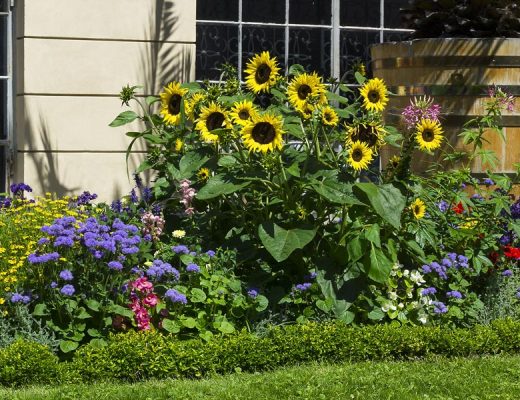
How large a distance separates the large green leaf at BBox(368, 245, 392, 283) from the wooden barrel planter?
1813 millimetres

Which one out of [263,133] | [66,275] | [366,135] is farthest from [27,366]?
[366,135]

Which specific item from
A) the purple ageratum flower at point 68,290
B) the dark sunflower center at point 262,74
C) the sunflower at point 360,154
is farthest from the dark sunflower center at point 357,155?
the purple ageratum flower at point 68,290

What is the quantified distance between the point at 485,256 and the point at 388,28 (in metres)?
2.95

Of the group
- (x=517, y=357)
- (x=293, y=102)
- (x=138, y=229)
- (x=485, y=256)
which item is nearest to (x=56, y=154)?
(x=138, y=229)

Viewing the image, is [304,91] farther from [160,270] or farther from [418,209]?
[160,270]

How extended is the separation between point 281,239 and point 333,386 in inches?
38.8

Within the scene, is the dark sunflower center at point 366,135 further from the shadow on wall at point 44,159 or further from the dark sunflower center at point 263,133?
the shadow on wall at point 44,159

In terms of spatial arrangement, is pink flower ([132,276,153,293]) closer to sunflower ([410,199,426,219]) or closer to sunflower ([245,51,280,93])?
sunflower ([245,51,280,93])

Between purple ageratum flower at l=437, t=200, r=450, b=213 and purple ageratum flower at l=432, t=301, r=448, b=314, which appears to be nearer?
purple ageratum flower at l=432, t=301, r=448, b=314

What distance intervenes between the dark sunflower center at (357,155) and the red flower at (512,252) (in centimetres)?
135

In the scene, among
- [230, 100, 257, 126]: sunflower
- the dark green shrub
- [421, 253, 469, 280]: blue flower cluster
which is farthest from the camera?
[421, 253, 469, 280]: blue flower cluster

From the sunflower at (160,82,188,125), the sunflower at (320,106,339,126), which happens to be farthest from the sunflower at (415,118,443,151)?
the sunflower at (160,82,188,125)

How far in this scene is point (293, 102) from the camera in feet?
19.8

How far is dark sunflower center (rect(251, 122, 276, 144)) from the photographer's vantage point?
586 centimetres
